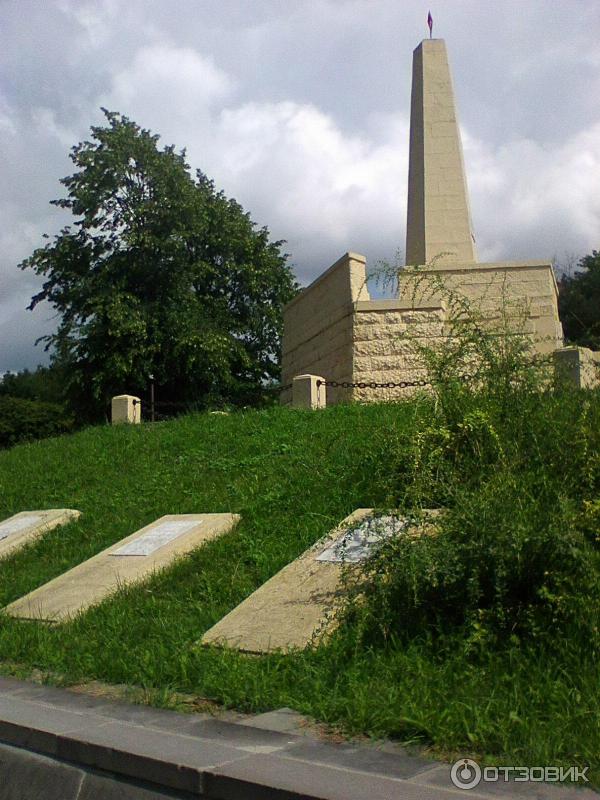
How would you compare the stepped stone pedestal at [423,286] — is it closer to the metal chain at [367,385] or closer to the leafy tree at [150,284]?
the metal chain at [367,385]

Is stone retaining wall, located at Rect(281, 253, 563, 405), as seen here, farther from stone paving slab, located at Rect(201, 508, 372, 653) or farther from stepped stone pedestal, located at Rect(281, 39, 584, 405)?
stone paving slab, located at Rect(201, 508, 372, 653)

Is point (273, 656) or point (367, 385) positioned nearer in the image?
Result: point (273, 656)

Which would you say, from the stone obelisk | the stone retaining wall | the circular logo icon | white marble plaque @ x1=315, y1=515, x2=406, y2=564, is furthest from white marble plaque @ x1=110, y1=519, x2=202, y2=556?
the stone obelisk

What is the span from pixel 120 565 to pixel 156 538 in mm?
496

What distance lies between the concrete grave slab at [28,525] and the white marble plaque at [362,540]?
394 centimetres

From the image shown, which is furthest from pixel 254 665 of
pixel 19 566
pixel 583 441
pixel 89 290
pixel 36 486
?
pixel 89 290

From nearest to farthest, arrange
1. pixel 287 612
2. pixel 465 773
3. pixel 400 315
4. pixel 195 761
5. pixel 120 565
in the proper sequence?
pixel 465 773 → pixel 195 761 → pixel 287 612 → pixel 120 565 → pixel 400 315

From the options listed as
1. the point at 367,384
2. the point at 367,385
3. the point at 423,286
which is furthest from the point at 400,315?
the point at 367,385

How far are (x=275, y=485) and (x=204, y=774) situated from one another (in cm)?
509

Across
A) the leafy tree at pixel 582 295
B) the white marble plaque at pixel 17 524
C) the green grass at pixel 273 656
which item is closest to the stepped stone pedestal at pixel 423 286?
the green grass at pixel 273 656

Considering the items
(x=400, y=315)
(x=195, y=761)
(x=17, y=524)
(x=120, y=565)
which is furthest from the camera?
(x=400, y=315)

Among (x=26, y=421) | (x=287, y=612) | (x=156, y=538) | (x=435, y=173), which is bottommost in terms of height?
(x=287, y=612)

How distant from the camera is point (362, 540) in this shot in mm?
5727

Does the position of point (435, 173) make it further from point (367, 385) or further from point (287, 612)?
point (287, 612)
